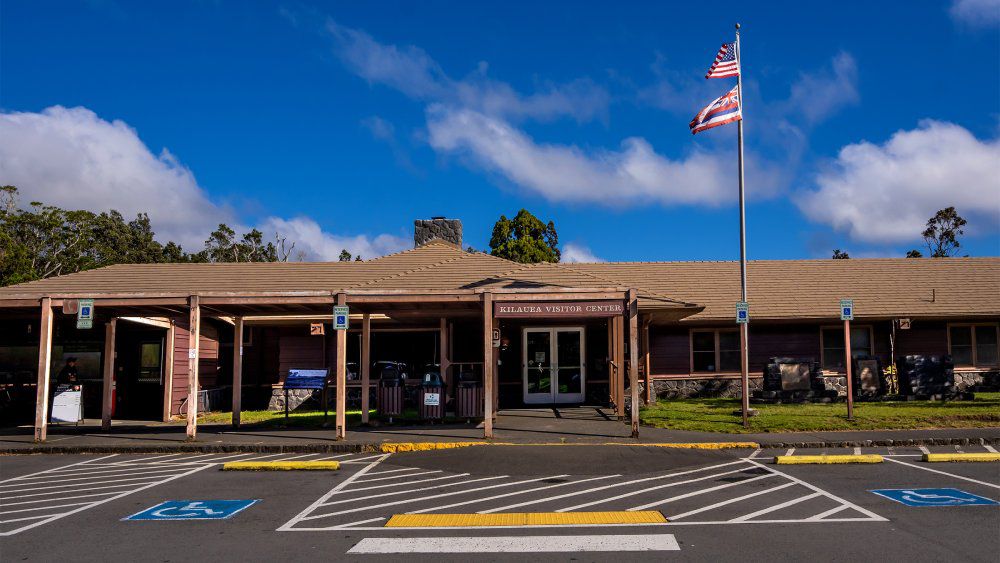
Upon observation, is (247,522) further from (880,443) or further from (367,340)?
(880,443)

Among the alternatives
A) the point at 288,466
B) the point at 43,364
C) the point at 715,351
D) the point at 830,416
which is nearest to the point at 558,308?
the point at 288,466

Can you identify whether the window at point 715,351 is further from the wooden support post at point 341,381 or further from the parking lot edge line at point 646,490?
the parking lot edge line at point 646,490

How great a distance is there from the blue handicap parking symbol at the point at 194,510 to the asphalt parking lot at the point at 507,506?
0.21 ft

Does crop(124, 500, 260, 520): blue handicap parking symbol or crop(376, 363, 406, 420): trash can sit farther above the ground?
crop(376, 363, 406, 420): trash can

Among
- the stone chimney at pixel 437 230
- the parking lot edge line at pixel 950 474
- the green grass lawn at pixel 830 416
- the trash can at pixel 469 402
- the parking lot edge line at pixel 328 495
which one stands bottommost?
the parking lot edge line at pixel 328 495

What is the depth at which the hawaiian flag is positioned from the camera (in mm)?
16562

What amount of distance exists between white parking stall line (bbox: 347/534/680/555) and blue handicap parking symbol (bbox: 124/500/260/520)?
2.26 metres

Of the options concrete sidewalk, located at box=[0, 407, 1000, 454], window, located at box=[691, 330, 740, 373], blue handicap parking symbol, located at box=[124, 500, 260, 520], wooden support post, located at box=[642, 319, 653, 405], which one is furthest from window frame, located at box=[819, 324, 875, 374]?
blue handicap parking symbol, located at box=[124, 500, 260, 520]

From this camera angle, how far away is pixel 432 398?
16.0 meters

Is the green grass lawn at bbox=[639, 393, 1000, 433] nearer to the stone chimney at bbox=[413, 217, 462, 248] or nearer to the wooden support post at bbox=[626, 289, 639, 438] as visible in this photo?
the wooden support post at bbox=[626, 289, 639, 438]

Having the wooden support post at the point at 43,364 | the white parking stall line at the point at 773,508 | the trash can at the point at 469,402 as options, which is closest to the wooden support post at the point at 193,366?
the wooden support post at the point at 43,364

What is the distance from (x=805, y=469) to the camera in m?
11.2

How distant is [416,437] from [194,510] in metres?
5.89

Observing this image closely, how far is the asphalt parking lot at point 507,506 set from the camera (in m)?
6.88
